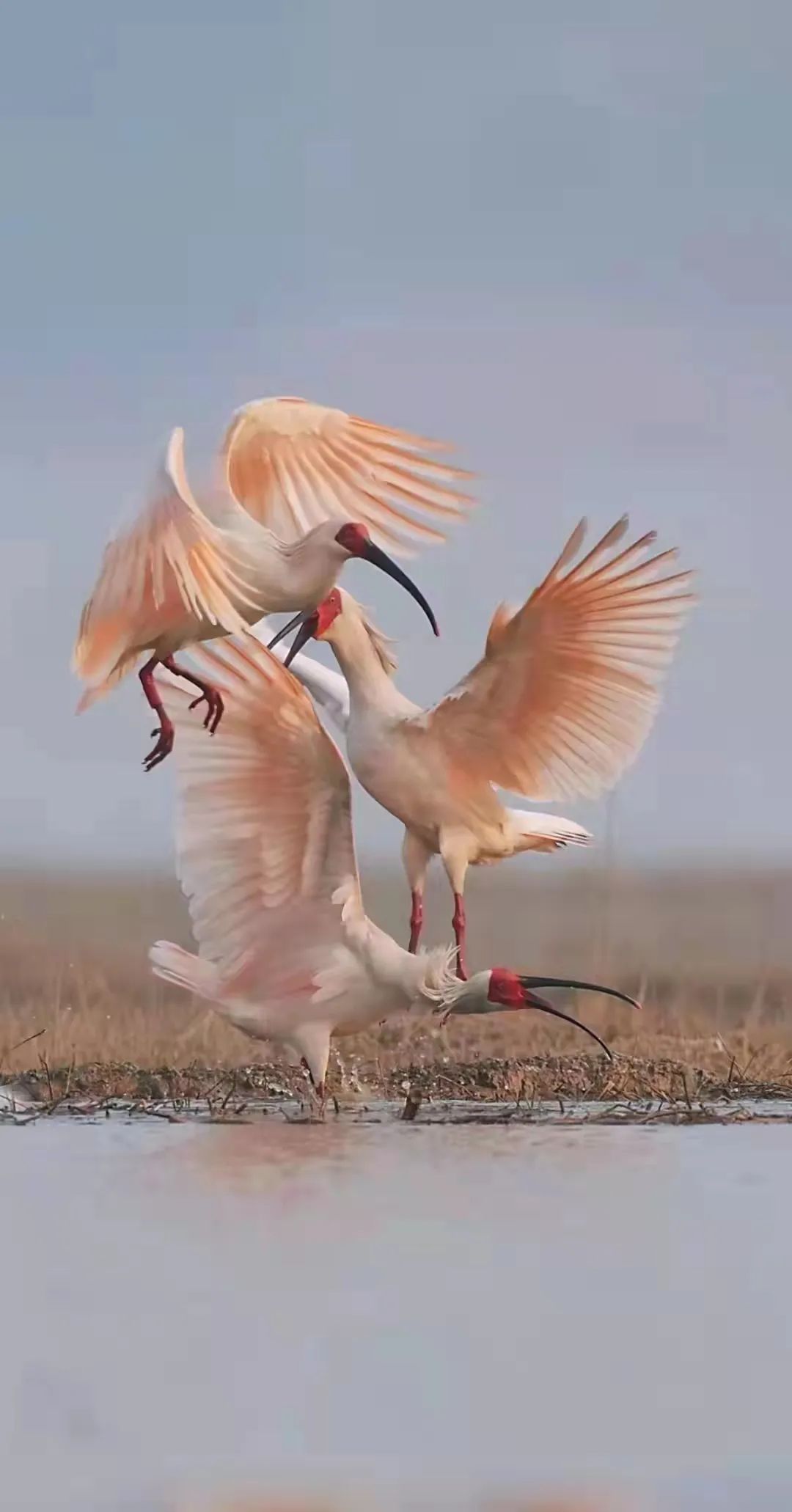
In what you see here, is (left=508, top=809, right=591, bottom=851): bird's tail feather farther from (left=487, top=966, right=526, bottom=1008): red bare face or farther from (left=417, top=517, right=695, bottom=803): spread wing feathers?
(left=487, top=966, right=526, bottom=1008): red bare face

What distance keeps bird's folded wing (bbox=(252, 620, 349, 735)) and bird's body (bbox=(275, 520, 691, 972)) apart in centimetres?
30

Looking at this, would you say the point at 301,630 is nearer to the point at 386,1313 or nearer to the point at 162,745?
the point at 162,745

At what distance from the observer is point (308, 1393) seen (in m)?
3.71

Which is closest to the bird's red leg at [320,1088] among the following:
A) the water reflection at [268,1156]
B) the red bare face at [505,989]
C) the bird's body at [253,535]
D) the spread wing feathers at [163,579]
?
the water reflection at [268,1156]

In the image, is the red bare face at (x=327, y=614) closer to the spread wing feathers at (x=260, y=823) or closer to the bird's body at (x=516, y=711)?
the bird's body at (x=516, y=711)

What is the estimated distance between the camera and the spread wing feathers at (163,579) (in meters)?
5.48

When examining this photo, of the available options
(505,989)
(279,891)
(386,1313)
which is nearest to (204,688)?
(279,891)

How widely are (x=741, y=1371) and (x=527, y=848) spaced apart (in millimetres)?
3362

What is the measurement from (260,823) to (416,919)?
25.6 inches

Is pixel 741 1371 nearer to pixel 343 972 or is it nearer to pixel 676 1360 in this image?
pixel 676 1360

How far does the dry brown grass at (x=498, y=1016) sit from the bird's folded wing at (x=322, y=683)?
87 centimetres

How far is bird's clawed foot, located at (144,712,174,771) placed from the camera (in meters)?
5.68

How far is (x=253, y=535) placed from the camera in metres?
5.77

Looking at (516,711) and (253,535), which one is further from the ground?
(253,535)
